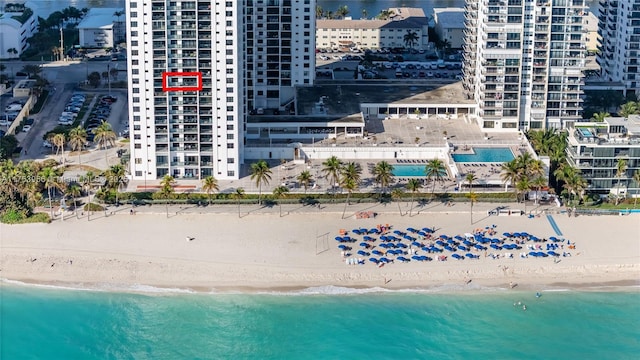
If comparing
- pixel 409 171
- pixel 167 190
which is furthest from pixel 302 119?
pixel 167 190

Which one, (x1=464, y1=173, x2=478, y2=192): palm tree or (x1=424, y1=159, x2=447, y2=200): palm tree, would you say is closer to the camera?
(x1=464, y1=173, x2=478, y2=192): palm tree

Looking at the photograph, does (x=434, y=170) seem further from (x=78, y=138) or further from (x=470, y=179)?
(x=78, y=138)

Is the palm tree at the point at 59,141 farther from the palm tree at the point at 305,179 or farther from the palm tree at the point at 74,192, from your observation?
the palm tree at the point at 305,179

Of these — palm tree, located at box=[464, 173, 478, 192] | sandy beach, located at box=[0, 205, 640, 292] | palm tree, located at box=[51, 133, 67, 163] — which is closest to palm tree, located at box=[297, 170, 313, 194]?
sandy beach, located at box=[0, 205, 640, 292]

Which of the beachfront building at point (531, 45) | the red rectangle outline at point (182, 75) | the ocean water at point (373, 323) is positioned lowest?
the ocean water at point (373, 323)

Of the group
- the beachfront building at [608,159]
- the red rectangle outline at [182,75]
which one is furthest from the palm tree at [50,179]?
the beachfront building at [608,159]

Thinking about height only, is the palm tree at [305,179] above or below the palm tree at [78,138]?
below

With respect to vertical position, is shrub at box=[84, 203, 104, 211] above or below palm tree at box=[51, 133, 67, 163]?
below

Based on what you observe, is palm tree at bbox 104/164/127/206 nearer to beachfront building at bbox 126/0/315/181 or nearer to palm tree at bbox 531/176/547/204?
beachfront building at bbox 126/0/315/181
